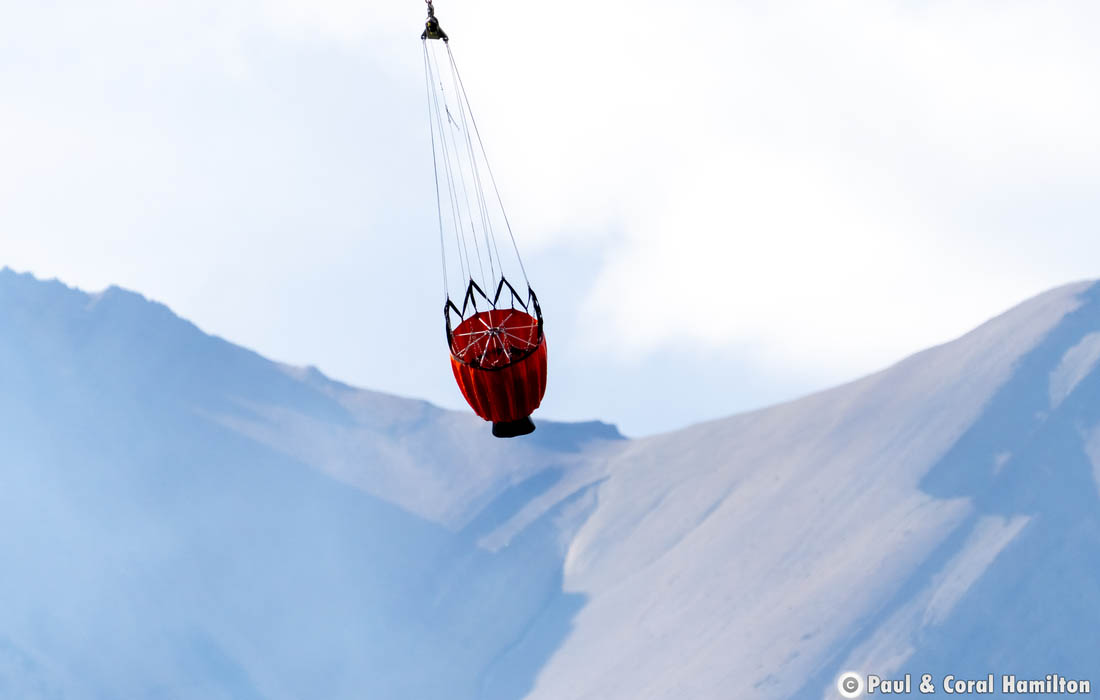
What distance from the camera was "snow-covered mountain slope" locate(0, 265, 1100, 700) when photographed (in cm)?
7506

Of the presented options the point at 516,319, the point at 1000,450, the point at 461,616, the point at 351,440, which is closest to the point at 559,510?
the point at 461,616

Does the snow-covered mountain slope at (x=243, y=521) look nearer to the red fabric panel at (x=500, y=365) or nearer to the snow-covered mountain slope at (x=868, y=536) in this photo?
the snow-covered mountain slope at (x=868, y=536)

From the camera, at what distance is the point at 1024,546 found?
76.8 meters

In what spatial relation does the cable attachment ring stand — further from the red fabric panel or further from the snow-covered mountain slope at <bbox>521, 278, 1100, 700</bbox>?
the snow-covered mountain slope at <bbox>521, 278, 1100, 700</bbox>

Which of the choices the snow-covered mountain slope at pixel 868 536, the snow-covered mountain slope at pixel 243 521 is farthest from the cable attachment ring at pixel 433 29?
the snow-covered mountain slope at pixel 243 521

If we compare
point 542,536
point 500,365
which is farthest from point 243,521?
point 500,365

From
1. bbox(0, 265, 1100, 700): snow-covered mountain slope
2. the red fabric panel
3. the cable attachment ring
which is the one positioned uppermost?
bbox(0, 265, 1100, 700): snow-covered mountain slope

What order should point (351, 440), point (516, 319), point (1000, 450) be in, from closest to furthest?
point (516, 319) → point (1000, 450) → point (351, 440)

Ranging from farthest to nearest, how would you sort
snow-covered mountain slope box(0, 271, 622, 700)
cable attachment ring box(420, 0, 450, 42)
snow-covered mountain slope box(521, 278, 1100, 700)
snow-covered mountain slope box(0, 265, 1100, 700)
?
snow-covered mountain slope box(0, 271, 622, 700)
snow-covered mountain slope box(0, 265, 1100, 700)
snow-covered mountain slope box(521, 278, 1100, 700)
cable attachment ring box(420, 0, 450, 42)

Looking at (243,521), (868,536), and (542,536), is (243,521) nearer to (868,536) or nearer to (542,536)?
(542,536)

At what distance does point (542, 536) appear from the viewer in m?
93.4

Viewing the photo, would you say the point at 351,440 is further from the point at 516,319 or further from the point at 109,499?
the point at 516,319

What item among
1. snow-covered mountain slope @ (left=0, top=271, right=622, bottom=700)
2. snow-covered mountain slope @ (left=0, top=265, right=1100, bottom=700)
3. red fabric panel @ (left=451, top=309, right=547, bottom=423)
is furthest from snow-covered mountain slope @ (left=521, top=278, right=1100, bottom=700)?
red fabric panel @ (left=451, top=309, right=547, bottom=423)

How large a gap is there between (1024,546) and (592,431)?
35483 millimetres
